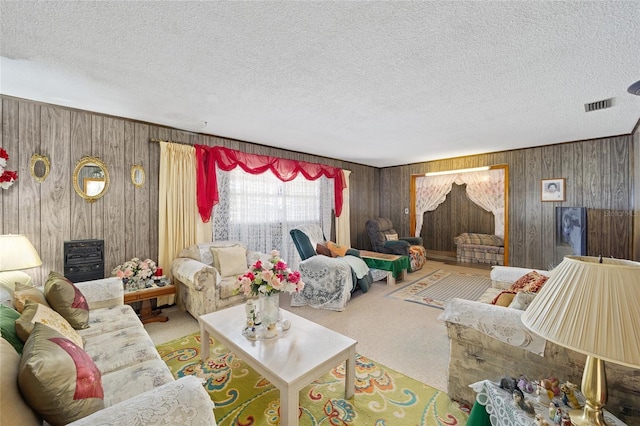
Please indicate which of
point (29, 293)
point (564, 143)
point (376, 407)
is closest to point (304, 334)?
point (376, 407)

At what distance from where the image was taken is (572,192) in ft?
15.1

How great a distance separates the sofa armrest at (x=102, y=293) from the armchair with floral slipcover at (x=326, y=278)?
6.58ft

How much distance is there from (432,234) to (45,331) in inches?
344

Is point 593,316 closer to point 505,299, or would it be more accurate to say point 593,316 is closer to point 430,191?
point 505,299

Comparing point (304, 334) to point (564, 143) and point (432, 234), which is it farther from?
A: point (432, 234)

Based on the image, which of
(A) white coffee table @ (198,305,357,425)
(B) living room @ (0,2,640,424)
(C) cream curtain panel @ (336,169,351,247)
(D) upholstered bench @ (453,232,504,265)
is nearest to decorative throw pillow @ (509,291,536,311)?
(A) white coffee table @ (198,305,357,425)

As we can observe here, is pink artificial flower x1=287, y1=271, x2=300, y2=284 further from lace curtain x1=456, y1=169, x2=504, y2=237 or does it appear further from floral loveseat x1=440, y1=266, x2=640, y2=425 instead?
lace curtain x1=456, y1=169, x2=504, y2=237

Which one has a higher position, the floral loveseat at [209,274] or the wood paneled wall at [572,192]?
the wood paneled wall at [572,192]

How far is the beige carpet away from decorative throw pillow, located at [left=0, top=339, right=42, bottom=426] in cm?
189

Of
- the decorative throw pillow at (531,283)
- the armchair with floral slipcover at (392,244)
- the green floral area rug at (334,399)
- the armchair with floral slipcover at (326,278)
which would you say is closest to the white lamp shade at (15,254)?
the green floral area rug at (334,399)

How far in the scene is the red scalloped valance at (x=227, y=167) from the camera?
3.84m

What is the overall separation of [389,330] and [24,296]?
3.04 meters

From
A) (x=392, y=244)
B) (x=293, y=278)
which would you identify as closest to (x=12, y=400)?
(x=293, y=278)

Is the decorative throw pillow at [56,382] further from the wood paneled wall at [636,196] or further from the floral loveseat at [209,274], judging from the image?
the wood paneled wall at [636,196]
